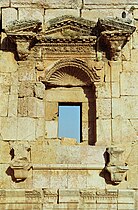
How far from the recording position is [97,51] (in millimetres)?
10664

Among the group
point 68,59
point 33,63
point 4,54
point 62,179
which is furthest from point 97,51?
point 62,179

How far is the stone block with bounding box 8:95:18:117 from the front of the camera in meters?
10.4

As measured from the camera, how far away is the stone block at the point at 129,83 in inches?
412

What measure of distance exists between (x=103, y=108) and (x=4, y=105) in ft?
7.31

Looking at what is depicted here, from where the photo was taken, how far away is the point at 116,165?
32.3 ft

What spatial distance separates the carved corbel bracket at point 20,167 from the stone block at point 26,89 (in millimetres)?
1485

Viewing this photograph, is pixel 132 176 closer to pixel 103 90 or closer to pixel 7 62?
pixel 103 90

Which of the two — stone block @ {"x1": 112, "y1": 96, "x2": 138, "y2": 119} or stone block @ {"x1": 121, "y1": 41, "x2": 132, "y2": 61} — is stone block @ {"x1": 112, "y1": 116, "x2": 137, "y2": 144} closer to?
stone block @ {"x1": 112, "y1": 96, "x2": 138, "y2": 119}

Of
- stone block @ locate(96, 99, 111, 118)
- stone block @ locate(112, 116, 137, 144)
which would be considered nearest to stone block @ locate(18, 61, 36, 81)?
stone block @ locate(96, 99, 111, 118)

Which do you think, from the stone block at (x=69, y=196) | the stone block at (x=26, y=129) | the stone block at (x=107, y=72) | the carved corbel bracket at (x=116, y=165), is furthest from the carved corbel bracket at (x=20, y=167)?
the stone block at (x=107, y=72)

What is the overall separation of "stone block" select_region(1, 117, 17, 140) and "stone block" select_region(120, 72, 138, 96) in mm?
2546

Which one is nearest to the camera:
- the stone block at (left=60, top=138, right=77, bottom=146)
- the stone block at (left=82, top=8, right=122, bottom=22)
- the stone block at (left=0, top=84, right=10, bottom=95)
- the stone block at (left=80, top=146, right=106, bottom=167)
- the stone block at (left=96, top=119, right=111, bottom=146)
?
the stone block at (left=80, top=146, right=106, bottom=167)

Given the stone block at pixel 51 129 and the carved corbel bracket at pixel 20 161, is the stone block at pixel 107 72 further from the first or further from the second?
the carved corbel bracket at pixel 20 161

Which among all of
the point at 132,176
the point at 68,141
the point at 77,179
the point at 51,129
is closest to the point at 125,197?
the point at 132,176
